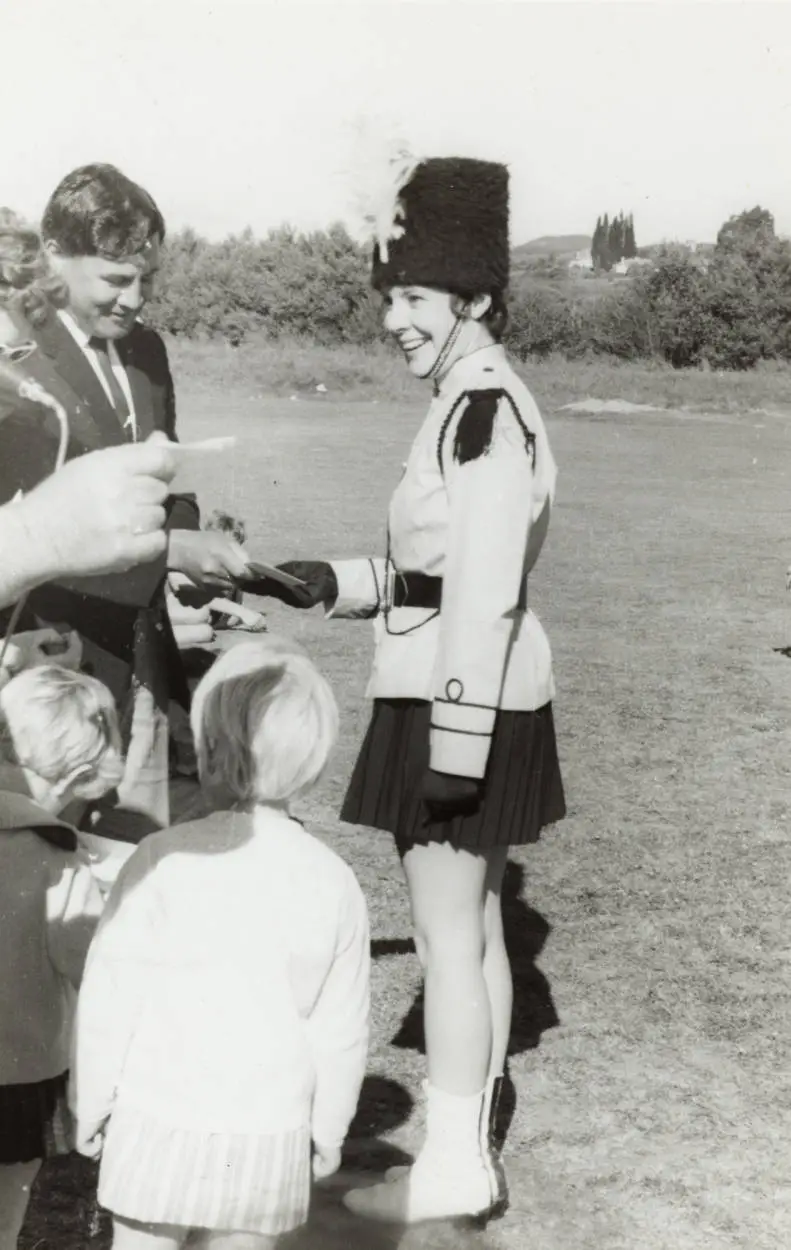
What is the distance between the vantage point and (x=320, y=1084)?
5.51ft

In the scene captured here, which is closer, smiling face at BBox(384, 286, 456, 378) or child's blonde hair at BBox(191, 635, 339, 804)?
child's blonde hair at BBox(191, 635, 339, 804)

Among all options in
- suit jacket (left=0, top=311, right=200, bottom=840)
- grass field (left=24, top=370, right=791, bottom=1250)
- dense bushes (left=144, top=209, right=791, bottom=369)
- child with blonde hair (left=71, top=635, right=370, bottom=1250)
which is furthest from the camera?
dense bushes (left=144, top=209, right=791, bottom=369)

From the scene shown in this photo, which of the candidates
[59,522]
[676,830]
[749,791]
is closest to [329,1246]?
[59,522]

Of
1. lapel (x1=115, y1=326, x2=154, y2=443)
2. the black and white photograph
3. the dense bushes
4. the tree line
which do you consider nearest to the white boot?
the black and white photograph

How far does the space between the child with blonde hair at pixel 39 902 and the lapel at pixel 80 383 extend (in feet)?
1.08

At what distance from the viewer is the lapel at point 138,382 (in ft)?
6.70

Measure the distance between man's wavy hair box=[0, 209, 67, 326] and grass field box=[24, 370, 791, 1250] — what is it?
4.06 ft

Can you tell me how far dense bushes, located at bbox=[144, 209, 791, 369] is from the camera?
3.02 metres

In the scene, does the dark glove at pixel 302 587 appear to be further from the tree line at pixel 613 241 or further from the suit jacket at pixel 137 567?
the tree line at pixel 613 241

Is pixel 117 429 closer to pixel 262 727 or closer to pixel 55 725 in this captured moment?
pixel 55 725

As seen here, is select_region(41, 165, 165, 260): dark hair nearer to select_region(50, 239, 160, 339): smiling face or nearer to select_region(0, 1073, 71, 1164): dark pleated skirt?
select_region(50, 239, 160, 339): smiling face

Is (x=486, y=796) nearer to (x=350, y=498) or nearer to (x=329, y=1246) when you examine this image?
(x=329, y=1246)

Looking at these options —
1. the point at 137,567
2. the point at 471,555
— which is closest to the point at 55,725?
the point at 137,567

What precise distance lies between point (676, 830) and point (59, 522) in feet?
9.58
